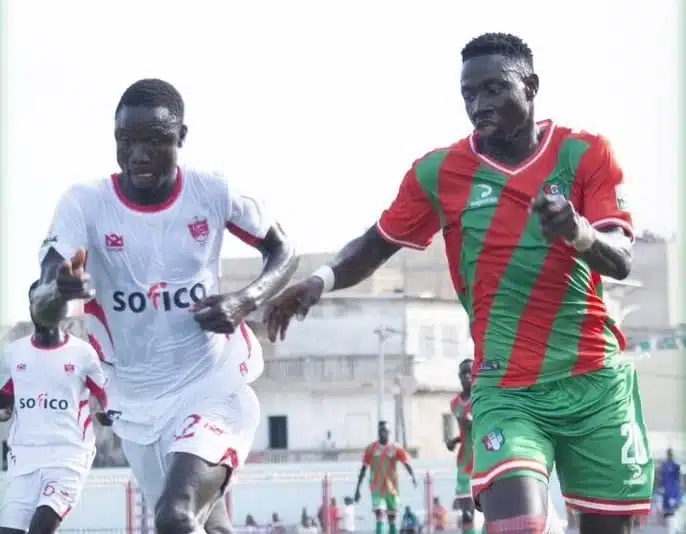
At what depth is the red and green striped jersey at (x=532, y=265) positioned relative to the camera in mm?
8500

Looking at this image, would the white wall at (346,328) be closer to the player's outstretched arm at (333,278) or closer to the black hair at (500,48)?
the player's outstretched arm at (333,278)

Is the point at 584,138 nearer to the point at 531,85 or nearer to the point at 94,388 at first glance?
the point at 531,85

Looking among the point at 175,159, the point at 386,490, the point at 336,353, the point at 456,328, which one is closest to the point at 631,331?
the point at 456,328

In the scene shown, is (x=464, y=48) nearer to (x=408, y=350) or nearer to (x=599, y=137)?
(x=599, y=137)

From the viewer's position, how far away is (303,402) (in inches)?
3100

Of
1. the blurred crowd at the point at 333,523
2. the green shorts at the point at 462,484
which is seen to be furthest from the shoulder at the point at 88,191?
the blurred crowd at the point at 333,523

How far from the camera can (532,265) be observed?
28.0 ft

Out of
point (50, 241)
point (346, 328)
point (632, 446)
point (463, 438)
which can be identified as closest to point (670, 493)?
point (463, 438)

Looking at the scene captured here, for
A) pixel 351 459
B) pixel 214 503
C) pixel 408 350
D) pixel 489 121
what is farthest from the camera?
pixel 408 350

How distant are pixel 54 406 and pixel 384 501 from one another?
15.4 metres

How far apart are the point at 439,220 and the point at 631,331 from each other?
76.2 m

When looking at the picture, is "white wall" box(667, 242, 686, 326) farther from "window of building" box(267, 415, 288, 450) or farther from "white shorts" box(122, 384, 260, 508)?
"white shorts" box(122, 384, 260, 508)

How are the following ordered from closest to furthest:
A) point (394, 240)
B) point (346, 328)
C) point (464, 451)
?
1. point (394, 240)
2. point (464, 451)
3. point (346, 328)

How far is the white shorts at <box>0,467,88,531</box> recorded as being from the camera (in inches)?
607
